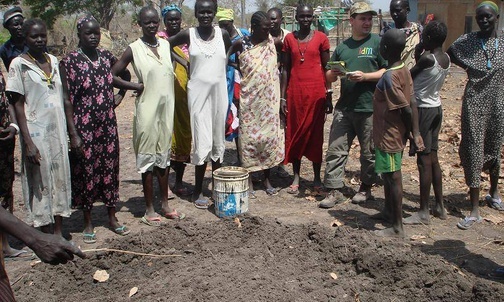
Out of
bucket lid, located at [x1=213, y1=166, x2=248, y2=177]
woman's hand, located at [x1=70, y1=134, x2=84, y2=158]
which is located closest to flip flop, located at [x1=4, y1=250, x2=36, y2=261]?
woman's hand, located at [x1=70, y1=134, x2=84, y2=158]

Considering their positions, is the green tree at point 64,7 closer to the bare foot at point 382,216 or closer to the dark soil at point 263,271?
the bare foot at point 382,216

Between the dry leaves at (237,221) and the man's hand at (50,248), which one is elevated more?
the man's hand at (50,248)

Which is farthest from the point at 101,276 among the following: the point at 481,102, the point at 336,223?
the point at 481,102

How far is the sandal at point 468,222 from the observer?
196 inches

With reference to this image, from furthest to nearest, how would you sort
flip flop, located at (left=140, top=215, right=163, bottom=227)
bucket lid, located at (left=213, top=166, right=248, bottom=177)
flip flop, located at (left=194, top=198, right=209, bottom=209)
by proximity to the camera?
flip flop, located at (left=194, top=198, right=209, bottom=209), bucket lid, located at (left=213, top=166, right=248, bottom=177), flip flop, located at (left=140, top=215, right=163, bottom=227)

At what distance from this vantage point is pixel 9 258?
4.46m

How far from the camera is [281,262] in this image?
4199 mm

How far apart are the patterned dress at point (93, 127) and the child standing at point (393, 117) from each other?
2.49m

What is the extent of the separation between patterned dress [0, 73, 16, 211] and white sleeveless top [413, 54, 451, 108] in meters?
3.78

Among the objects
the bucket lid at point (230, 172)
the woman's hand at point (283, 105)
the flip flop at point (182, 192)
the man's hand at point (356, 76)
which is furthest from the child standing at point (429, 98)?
the flip flop at point (182, 192)

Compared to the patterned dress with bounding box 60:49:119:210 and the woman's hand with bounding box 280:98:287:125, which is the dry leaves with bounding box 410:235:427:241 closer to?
the woman's hand with bounding box 280:98:287:125

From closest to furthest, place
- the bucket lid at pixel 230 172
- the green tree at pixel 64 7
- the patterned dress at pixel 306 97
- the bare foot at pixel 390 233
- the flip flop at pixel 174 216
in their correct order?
the bare foot at pixel 390 233 < the flip flop at pixel 174 216 < the bucket lid at pixel 230 172 < the patterned dress at pixel 306 97 < the green tree at pixel 64 7

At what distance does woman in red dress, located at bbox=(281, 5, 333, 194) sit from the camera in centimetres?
575

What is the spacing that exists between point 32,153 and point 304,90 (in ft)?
9.90
